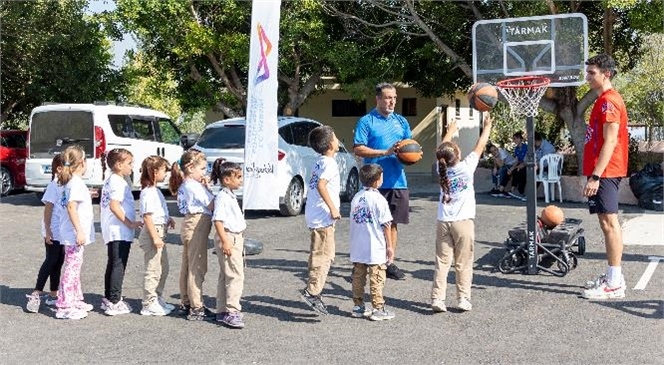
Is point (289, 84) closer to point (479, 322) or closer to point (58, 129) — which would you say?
point (58, 129)

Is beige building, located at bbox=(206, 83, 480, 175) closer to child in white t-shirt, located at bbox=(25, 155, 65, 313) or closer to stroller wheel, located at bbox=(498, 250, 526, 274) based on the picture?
stroller wheel, located at bbox=(498, 250, 526, 274)

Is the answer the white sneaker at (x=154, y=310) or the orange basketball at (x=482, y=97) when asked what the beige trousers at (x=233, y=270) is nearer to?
the white sneaker at (x=154, y=310)

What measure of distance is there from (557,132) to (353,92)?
6278 mm

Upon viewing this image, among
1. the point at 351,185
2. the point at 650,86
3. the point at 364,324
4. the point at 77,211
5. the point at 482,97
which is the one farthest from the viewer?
the point at 650,86

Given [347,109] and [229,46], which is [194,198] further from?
[347,109]

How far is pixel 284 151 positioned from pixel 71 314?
22.3 ft

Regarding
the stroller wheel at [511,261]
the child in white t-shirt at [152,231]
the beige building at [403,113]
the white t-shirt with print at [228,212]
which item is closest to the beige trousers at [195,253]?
the child in white t-shirt at [152,231]

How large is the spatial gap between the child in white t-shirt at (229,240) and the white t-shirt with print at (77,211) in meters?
1.23

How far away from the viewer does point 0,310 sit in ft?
23.1

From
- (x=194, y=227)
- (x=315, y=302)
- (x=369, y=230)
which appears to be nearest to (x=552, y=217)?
(x=369, y=230)

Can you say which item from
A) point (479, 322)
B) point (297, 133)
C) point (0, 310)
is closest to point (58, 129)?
point (297, 133)

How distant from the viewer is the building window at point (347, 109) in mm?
29734

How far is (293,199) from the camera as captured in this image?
529 inches

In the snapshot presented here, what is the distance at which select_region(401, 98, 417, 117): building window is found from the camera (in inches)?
1164
